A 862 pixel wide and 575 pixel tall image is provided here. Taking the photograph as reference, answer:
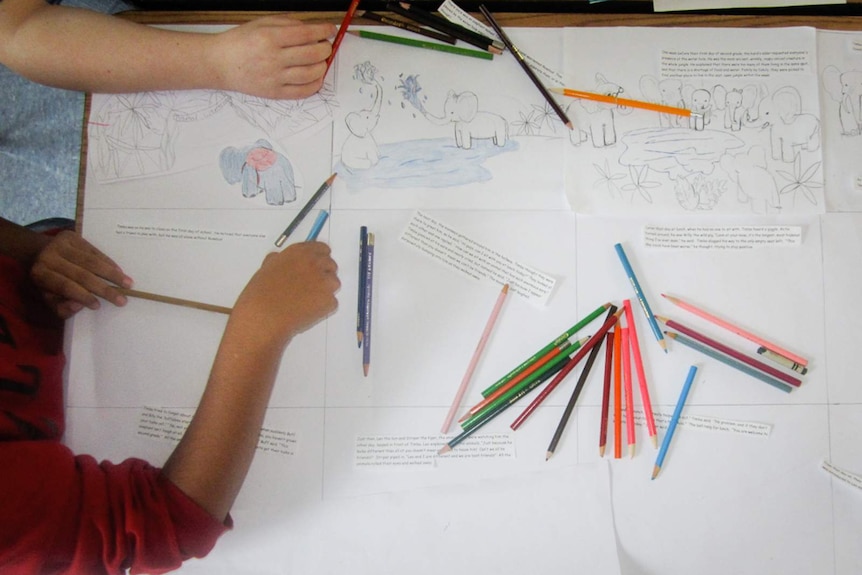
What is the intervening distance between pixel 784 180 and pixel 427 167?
45cm

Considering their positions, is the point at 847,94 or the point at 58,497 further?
the point at 847,94

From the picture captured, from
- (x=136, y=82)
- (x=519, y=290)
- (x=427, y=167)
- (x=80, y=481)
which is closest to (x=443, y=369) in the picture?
(x=519, y=290)

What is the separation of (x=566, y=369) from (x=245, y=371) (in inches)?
14.9

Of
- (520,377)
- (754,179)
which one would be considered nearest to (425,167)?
(520,377)

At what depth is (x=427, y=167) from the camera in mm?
771

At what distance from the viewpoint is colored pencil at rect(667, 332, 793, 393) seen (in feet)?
2.47

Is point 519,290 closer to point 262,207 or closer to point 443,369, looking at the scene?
point 443,369

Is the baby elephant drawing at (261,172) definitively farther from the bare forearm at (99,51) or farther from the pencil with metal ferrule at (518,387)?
the pencil with metal ferrule at (518,387)

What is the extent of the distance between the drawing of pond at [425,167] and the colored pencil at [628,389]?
0.86 ft

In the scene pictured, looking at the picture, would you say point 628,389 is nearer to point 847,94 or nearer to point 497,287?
point 497,287

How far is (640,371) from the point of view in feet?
2.49

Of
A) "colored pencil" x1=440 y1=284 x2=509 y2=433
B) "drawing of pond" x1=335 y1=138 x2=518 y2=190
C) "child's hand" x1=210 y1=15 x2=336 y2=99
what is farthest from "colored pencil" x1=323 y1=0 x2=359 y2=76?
"colored pencil" x1=440 y1=284 x2=509 y2=433

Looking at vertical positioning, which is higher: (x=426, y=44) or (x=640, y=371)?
(x=426, y=44)

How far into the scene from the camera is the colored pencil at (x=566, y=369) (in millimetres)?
750
